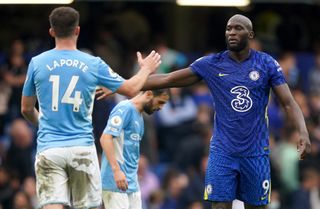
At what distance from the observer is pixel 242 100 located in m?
13.3

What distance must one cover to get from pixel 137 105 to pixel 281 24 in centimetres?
1047

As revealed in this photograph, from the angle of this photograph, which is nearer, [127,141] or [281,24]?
[127,141]

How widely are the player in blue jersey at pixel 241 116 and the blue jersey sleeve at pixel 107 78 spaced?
1165mm

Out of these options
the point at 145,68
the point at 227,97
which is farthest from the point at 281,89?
the point at 145,68

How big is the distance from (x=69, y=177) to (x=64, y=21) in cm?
160

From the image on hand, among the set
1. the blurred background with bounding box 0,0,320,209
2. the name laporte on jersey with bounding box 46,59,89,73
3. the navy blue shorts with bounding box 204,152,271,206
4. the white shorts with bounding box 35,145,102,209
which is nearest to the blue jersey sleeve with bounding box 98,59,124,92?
the name laporte on jersey with bounding box 46,59,89,73

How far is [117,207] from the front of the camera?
1405cm

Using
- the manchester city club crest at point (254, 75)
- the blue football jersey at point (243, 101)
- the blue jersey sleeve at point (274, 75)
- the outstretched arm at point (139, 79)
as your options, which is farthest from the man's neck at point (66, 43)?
the blue jersey sleeve at point (274, 75)

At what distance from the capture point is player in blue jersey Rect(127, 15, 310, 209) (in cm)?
1325

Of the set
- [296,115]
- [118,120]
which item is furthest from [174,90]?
[296,115]

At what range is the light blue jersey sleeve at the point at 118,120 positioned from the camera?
13938mm

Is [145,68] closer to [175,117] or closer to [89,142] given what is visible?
[89,142]

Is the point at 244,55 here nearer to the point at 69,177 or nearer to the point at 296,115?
the point at 296,115

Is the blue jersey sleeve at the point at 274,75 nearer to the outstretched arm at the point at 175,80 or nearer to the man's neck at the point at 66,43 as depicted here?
the outstretched arm at the point at 175,80
